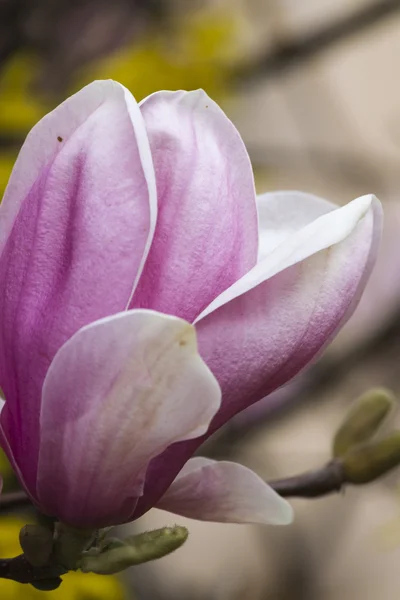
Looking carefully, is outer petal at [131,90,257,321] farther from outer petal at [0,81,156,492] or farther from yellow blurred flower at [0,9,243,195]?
yellow blurred flower at [0,9,243,195]

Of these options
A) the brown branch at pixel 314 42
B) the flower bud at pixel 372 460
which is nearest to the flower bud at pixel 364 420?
the flower bud at pixel 372 460

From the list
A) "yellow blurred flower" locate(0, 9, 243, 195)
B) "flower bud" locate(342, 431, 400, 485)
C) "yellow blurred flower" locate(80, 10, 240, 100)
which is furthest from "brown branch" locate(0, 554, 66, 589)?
"yellow blurred flower" locate(80, 10, 240, 100)

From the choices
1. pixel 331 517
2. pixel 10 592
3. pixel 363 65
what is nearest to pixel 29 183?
pixel 10 592

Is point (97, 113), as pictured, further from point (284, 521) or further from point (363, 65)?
point (363, 65)

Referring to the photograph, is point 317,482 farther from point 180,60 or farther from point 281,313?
point 180,60

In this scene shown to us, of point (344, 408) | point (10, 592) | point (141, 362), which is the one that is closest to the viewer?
point (141, 362)

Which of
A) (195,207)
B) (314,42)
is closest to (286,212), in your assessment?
(195,207)

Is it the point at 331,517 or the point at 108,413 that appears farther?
the point at 331,517
